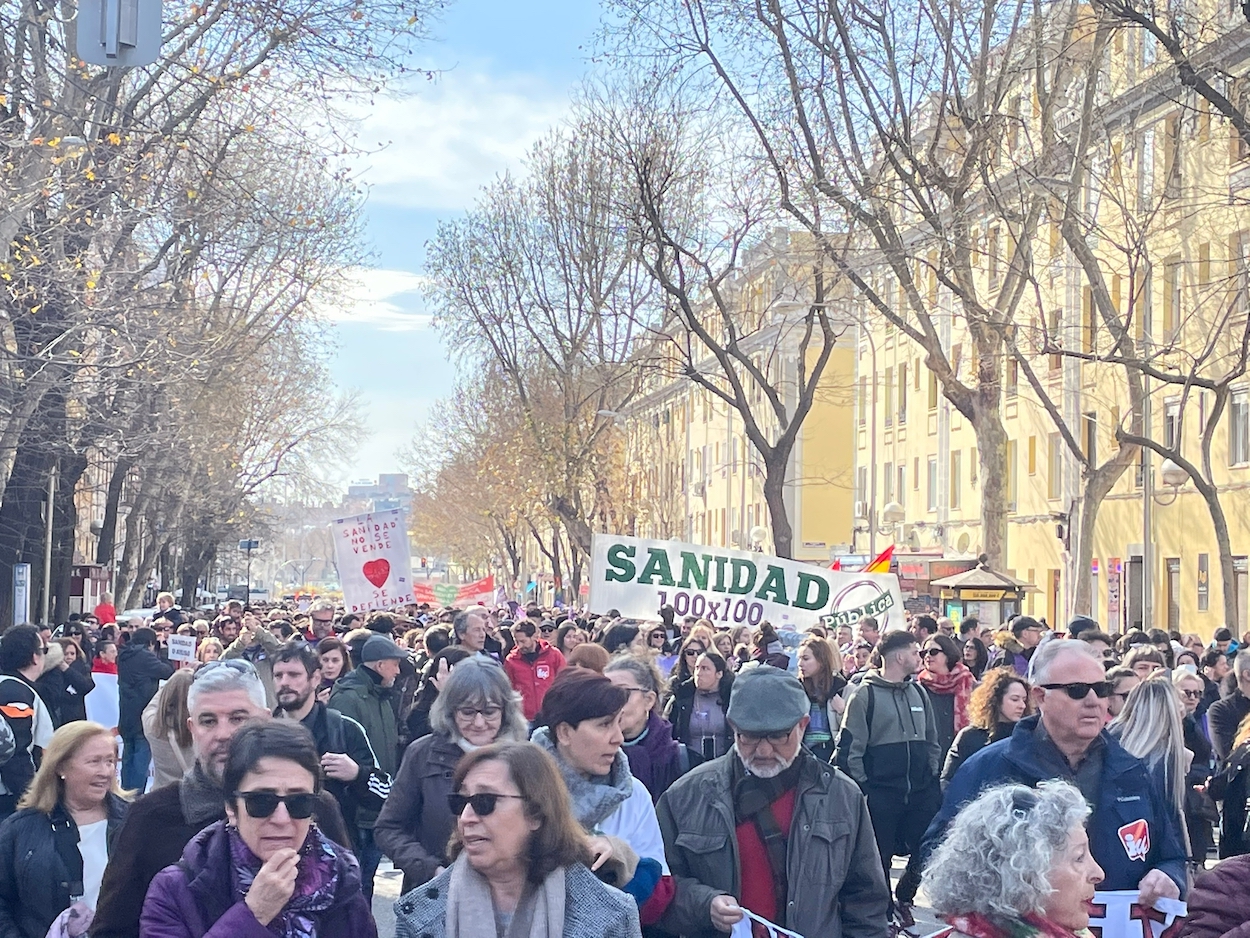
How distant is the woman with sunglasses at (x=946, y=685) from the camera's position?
11.7m

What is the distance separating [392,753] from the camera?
10375 millimetres

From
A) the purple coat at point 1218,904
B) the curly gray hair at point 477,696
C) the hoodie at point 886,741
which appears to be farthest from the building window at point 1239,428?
the purple coat at point 1218,904

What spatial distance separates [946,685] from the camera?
11.8 metres

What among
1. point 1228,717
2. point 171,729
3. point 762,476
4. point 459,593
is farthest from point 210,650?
point 762,476

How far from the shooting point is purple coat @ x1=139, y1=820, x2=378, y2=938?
4.17 metres

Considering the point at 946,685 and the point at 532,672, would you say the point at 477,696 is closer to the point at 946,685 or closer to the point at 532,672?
the point at 946,685

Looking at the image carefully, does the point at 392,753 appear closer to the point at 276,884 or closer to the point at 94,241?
the point at 276,884

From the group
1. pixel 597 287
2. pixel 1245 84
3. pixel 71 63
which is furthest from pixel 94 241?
pixel 597 287

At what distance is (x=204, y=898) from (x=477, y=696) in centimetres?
226

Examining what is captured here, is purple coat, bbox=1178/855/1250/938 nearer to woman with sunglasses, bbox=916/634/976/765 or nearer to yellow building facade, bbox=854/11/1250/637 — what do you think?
woman with sunglasses, bbox=916/634/976/765

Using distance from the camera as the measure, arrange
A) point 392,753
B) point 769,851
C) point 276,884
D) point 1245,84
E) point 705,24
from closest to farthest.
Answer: point 276,884 → point 769,851 → point 392,753 → point 1245,84 → point 705,24

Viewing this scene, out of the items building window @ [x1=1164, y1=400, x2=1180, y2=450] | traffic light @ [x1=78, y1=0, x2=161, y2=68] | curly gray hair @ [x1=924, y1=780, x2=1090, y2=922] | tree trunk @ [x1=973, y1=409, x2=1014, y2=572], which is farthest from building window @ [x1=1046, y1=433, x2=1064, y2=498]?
curly gray hair @ [x1=924, y1=780, x2=1090, y2=922]

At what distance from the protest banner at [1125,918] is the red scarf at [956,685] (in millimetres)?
6071

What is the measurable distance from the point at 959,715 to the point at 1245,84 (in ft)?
27.1
